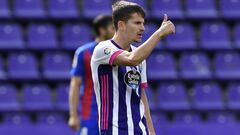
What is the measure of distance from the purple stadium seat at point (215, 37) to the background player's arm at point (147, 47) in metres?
7.41

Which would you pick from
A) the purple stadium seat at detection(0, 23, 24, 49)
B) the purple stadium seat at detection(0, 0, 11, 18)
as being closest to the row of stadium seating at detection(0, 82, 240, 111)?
the purple stadium seat at detection(0, 23, 24, 49)

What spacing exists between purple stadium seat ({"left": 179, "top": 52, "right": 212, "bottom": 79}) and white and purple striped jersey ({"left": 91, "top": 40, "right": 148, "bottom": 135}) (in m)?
6.72

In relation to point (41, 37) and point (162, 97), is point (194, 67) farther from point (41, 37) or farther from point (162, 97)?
point (41, 37)

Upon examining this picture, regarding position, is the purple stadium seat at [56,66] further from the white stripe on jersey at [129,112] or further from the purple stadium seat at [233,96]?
the white stripe on jersey at [129,112]

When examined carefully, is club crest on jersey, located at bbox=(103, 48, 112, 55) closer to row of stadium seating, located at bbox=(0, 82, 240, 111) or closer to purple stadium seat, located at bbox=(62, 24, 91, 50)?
row of stadium seating, located at bbox=(0, 82, 240, 111)

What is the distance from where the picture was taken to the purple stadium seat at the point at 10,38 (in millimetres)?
11164

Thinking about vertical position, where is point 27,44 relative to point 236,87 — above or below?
above

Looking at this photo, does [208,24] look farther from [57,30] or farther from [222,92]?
[57,30]

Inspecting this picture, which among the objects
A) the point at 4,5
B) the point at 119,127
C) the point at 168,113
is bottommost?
the point at 168,113

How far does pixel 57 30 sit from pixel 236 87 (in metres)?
3.10

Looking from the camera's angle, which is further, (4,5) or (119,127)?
(4,5)

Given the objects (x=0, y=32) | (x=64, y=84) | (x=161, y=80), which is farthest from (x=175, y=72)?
(x=0, y=32)

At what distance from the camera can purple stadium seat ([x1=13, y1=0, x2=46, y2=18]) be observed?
452 inches

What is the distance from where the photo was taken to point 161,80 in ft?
37.1
